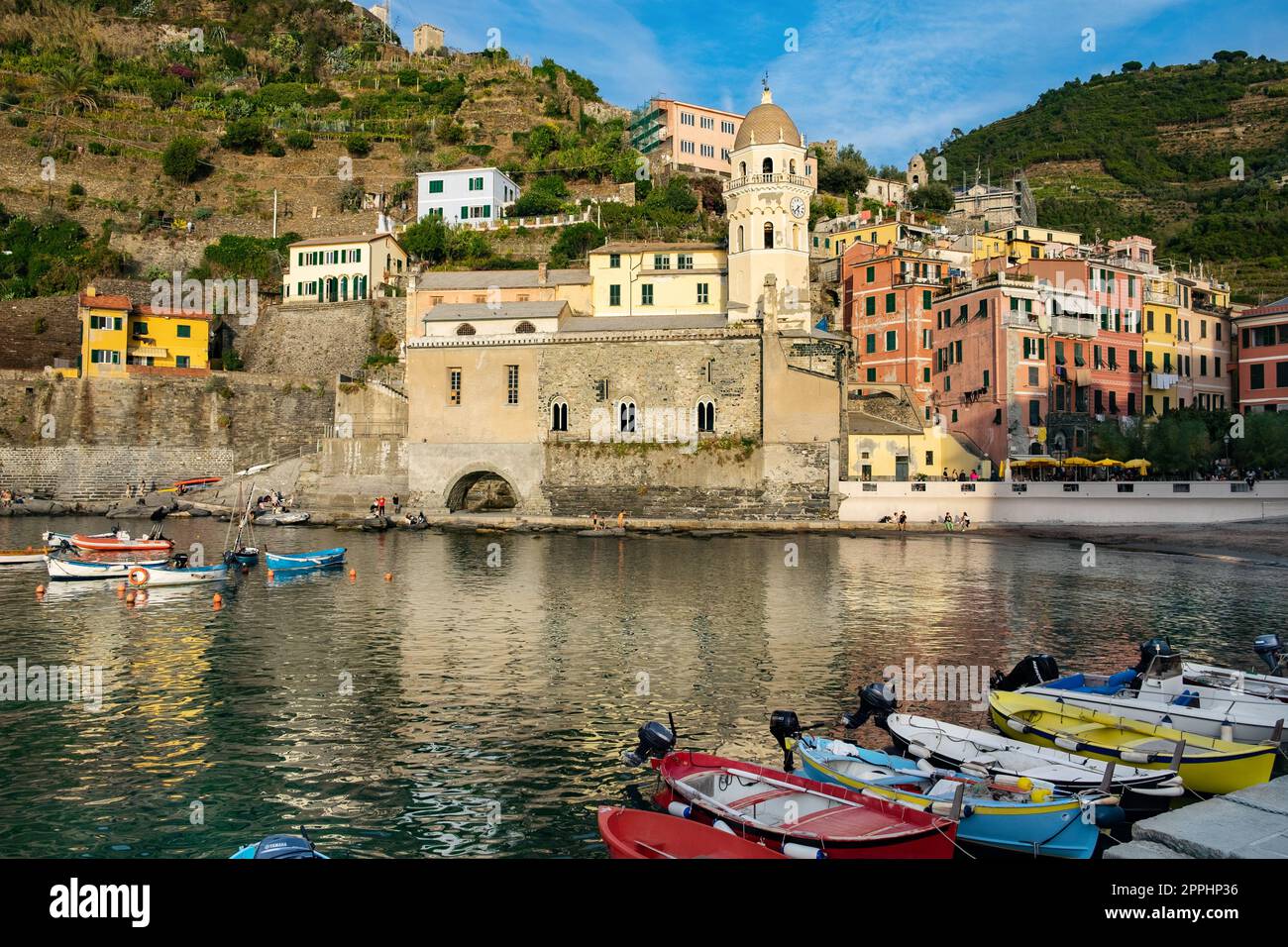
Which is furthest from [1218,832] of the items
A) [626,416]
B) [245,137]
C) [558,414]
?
[245,137]

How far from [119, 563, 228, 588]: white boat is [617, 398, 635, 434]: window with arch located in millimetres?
23406

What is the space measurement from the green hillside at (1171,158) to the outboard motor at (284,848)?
70.7 m

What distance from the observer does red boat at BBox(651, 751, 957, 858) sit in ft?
28.0

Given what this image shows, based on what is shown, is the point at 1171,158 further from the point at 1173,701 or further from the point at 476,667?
the point at 476,667

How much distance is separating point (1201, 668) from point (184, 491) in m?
49.5

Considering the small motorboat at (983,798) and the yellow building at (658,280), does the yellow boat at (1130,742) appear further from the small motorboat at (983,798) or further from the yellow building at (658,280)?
the yellow building at (658,280)

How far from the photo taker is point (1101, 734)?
41.9ft

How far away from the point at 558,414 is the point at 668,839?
135ft

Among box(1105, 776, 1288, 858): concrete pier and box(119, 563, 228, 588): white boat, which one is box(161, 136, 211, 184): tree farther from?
box(1105, 776, 1288, 858): concrete pier

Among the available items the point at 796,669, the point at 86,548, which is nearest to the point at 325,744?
the point at 796,669

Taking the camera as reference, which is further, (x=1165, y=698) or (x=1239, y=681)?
(x=1239, y=681)

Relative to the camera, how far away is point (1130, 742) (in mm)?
12422

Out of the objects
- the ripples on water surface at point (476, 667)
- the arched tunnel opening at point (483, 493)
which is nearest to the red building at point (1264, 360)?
the ripples on water surface at point (476, 667)
